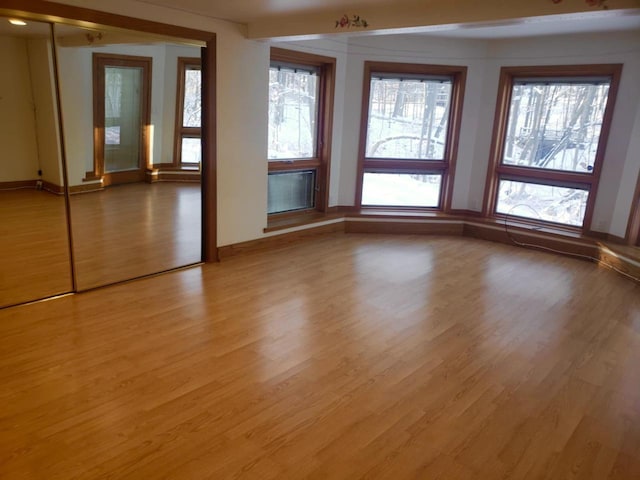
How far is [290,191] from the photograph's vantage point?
561 cm

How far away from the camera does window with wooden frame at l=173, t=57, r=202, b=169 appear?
4.30 metres

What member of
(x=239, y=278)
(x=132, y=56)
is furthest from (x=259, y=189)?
(x=132, y=56)

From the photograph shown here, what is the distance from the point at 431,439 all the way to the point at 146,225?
12.8 ft

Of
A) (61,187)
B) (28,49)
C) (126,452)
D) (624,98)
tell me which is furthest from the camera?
(624,98)

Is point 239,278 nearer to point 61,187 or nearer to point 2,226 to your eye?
point 61,187

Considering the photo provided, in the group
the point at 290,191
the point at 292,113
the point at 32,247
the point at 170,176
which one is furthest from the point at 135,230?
the point at 292,113

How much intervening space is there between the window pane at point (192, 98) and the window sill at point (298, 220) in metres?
1.34

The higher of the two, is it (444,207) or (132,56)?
(132,56)

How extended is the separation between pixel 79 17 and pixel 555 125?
15.9 ft

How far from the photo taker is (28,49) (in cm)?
362

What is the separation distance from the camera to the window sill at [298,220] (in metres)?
5.25

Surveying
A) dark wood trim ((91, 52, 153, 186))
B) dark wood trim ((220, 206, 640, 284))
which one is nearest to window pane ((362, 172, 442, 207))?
dark wood trim ((220, 206, 640, 284))

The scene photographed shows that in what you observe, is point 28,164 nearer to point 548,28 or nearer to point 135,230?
point 135,230

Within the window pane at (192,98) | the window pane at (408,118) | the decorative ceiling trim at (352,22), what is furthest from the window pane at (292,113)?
the decorative ceiling trim at (352,22)
